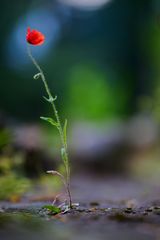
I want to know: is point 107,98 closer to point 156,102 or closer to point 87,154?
point 87,154

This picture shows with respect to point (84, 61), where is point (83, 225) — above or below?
below

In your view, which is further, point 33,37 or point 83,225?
point 33,37

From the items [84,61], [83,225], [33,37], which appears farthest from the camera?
[84,61]

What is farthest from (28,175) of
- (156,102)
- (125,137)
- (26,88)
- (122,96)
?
(26,88)

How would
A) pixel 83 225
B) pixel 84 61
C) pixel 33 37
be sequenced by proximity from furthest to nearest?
pixel 84 61 < pixel 33 37 < pixel 83 225

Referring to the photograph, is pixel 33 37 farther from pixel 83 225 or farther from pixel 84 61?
pixel 84 61

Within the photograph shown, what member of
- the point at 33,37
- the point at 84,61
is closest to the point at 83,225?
the point at 33,37

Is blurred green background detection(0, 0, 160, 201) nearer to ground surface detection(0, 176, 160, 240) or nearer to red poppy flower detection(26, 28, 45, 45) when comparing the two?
red poppy flower detection(26, 28, 45, 45)

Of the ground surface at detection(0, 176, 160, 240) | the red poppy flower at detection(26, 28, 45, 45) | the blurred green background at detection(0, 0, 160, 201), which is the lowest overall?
the ground surface at detection(0, 176, 160, 240)

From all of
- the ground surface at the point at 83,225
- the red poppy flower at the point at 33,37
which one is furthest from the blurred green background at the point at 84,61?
the ground surface at the point at 83,225

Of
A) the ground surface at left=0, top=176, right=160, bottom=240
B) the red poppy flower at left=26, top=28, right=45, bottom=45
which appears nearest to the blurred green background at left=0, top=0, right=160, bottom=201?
the red poppy flower at left=26, top=28, right=45, bottom=45

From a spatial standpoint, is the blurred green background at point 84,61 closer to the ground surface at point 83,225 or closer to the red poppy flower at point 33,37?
the red poppy flower at point 33,37
